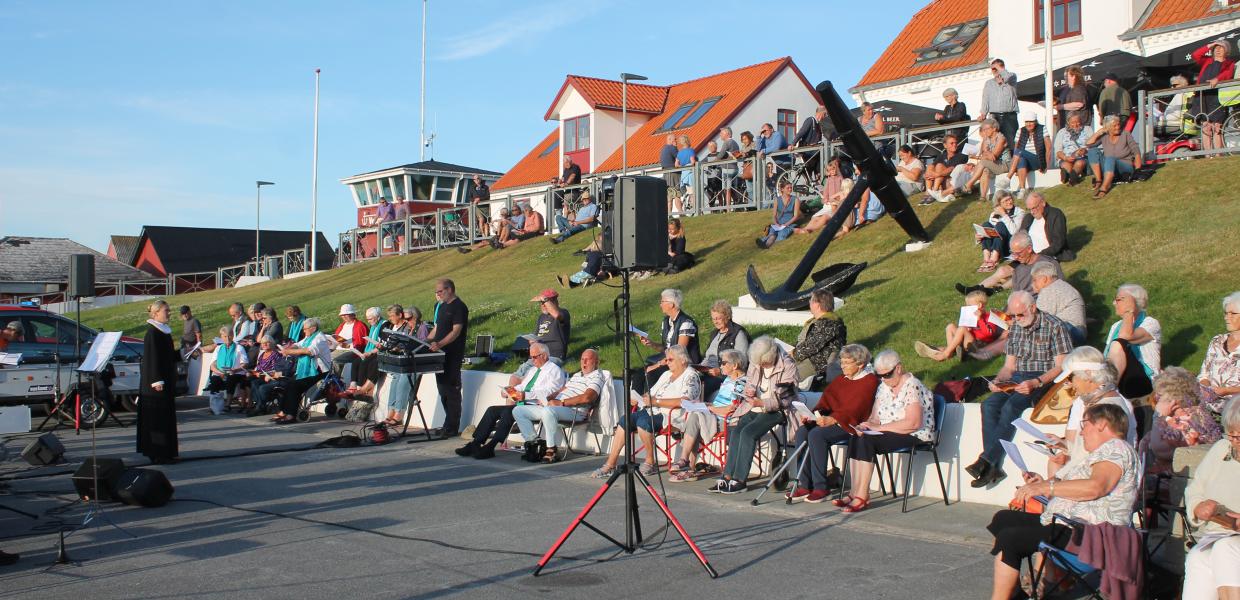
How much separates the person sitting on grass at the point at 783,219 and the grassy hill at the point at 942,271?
0.30m

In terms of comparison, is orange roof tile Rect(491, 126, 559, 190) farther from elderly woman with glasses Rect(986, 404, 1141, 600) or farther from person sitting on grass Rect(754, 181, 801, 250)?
elderly woman with glasses Rect(986, 404, 1141, 600)

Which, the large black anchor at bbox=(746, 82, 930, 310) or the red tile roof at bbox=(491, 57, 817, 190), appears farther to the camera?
the red tile roof at bbox=(491, 57, 817, 190)

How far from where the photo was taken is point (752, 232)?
21078mm

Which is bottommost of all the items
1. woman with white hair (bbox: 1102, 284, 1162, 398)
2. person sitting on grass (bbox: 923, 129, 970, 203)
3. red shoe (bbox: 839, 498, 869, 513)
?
red shoe (bbox: 839, 498, 869, 513)

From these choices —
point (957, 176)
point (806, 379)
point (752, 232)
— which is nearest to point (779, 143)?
point (752, 232)

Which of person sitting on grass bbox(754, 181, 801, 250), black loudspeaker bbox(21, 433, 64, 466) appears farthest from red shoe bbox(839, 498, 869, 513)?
person sitting on grass bbox(754, 181, 801, 250)

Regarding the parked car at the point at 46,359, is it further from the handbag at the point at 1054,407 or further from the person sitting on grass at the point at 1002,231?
the handbag at the point at 1054,407

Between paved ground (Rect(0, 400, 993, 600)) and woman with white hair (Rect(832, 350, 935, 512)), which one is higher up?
woman with white hair (Rect(832, 350, 935, 512))

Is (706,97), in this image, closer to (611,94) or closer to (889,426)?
(611,94)

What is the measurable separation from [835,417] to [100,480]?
236 inches

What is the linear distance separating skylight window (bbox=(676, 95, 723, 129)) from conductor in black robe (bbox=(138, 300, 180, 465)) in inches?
1226

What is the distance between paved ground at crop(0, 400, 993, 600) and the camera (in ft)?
21.8

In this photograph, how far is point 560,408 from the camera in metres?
11.8

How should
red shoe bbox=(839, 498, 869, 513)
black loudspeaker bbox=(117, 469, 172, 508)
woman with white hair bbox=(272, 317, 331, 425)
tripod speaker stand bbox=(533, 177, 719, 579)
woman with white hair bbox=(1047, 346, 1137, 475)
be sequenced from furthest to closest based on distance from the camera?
woman with white hair bbox=(272, 317, 331, 425) < black loudspeaker bbox=(117, 469, 172, 508) < red shoe bbox=(839, 498, 869, 513) < woman with white hair bbox=(1047, 346, 1137, 475) < tripod speaker stand bbox=(533, 177, 719, 579)
